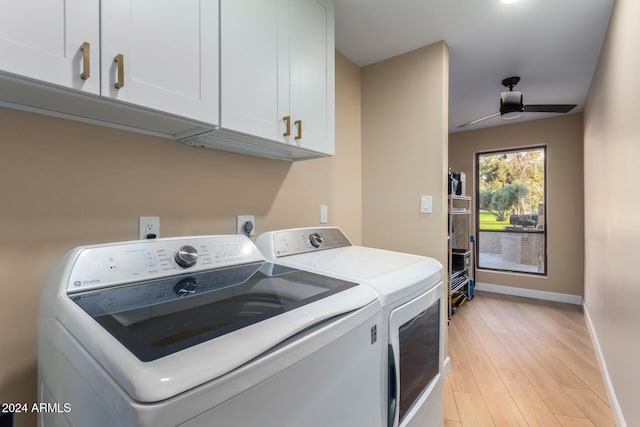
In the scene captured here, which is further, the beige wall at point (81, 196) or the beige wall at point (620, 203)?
the beige wall at point (620, 203)

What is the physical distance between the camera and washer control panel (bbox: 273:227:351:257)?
1.46m

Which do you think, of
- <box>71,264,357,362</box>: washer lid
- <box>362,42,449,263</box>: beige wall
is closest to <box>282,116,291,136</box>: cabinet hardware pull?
<box>71,264,357,362</box>: washer lid

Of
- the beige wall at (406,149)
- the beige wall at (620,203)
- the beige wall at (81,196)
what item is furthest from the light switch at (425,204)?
the beige wall at (81,196)

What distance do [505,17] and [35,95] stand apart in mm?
2363

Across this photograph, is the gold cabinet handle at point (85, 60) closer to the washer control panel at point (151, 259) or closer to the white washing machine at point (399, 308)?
the washer control panel at point (151, 259)

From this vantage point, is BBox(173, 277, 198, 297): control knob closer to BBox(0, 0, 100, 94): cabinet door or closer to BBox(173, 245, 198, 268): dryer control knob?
BBox(173, 245, 198, 268): dryer control knob

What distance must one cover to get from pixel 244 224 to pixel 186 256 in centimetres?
47

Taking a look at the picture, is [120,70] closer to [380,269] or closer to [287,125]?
[287,125]

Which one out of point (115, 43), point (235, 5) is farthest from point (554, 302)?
point (115, 43)

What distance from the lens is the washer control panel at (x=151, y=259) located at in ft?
2.89

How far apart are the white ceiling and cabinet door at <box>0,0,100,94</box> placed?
55.8 inches

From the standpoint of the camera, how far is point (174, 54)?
38.0 inches

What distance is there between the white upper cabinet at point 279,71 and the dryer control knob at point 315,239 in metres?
0.45

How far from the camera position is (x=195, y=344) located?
577mm
